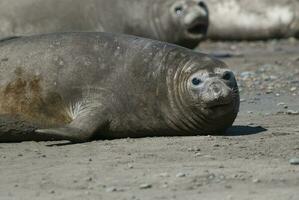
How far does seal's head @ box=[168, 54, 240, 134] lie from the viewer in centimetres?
621

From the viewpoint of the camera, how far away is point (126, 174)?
501 cm

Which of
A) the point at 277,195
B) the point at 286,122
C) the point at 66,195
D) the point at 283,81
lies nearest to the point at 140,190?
the point at 66,195

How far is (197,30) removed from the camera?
11523 mm

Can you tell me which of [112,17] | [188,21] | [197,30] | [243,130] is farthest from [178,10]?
[243,130]

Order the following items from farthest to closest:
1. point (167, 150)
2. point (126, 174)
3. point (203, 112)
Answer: point (203, 112), point (167, 150), point (126, 174)

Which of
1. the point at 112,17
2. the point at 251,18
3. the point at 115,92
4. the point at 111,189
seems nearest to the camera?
the point at 111,189

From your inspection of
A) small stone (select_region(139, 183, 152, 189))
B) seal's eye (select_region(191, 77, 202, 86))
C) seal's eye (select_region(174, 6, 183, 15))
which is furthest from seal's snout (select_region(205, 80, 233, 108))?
seal's eye (select_region(174, 6, 183, 15))

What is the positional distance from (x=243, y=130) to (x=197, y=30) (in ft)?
16.4

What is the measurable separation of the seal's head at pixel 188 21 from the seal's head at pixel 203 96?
4871 millimetres

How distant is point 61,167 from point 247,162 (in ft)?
3.19

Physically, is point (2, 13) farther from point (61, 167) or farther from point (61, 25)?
point (61, 167)

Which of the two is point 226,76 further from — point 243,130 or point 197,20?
point 197,20

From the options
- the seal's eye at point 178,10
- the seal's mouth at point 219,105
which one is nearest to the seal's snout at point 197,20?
the seal's eye at point 178,10

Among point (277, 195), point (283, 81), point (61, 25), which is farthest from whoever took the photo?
point (61, 25)
